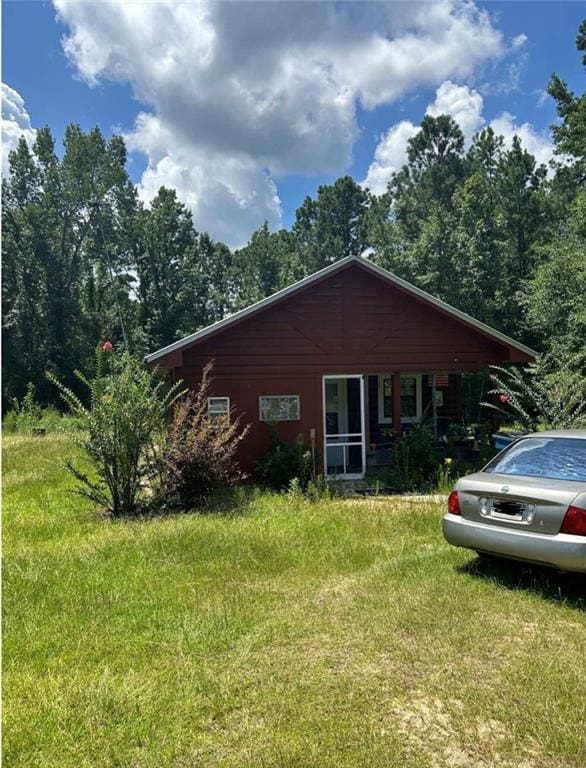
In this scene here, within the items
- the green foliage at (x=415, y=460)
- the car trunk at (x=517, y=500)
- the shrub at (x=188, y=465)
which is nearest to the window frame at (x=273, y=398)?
the green foliage at (x=415, y=460)

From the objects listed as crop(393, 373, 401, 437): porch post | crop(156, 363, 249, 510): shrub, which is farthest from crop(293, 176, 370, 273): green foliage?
crop(156, 363, 249, 510): shrub

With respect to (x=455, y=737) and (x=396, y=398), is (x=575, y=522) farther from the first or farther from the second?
(x=396, y=398)

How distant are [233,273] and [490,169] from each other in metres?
22.6

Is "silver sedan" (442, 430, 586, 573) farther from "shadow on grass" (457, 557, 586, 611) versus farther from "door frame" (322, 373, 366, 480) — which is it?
"door frame" (322, 373, 366, 480)

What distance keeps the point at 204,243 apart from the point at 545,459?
146 feet

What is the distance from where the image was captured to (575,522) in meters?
4.49

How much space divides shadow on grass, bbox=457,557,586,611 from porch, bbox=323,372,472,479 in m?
6.54

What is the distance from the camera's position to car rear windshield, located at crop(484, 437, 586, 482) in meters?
5.12

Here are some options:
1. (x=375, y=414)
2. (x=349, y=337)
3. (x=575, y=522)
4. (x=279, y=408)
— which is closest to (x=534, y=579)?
(x=575, y=522)

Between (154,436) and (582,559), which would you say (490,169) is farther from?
(582,559)

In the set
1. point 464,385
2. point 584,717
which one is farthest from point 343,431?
point 584,717

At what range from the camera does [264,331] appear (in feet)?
39.1

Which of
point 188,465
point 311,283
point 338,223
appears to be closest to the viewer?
point 188,465

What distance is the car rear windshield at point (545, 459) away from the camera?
5.12 meters
